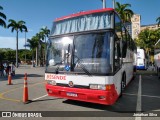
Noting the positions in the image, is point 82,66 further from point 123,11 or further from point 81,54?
point 123,11

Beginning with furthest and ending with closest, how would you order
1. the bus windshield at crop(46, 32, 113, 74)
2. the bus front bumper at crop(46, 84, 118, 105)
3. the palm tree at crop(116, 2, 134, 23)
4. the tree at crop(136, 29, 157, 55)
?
1. the tree at crop(136, 29, 157, 55)
2. the palm tree at crop(116, 2, 134, 23)
3. the bus windshield at crop(46, 32, 113, 74)
4. the bus front bumper at crop(46, 84, 118, 105)

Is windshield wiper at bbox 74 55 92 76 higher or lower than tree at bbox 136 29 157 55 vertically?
lower

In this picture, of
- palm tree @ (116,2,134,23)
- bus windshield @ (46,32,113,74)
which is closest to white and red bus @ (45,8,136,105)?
bus windshield @ (46,32,113,74)

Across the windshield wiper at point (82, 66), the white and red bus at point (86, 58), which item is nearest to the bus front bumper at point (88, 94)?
the white and red bus at point (86, 58)

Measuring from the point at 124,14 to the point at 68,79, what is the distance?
3087 centimetres

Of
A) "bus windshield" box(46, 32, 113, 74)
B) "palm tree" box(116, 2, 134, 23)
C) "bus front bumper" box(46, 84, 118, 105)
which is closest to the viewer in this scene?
"bus front bumper" box(46, 84, 118, 105)

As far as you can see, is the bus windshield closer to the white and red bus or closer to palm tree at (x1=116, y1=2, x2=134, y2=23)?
the white and red bus

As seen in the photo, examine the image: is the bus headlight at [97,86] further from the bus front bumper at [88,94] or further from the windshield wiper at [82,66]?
the windshield wiper at [82,66]

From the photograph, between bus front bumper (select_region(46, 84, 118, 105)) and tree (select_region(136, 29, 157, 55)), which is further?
tree (select_region(136, 29, 157, 55))

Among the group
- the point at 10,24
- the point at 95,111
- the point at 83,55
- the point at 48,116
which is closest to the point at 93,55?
the point at 83,55

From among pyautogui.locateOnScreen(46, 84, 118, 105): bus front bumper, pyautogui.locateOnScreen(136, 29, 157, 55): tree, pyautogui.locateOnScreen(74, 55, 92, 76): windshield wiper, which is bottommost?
pyautogui.locateOnScreen(46, 84, 118, 105): bus front bumper

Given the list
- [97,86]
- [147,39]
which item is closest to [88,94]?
[97,86]

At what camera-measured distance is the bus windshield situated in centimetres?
660

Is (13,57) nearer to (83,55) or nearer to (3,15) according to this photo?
(3,15)
